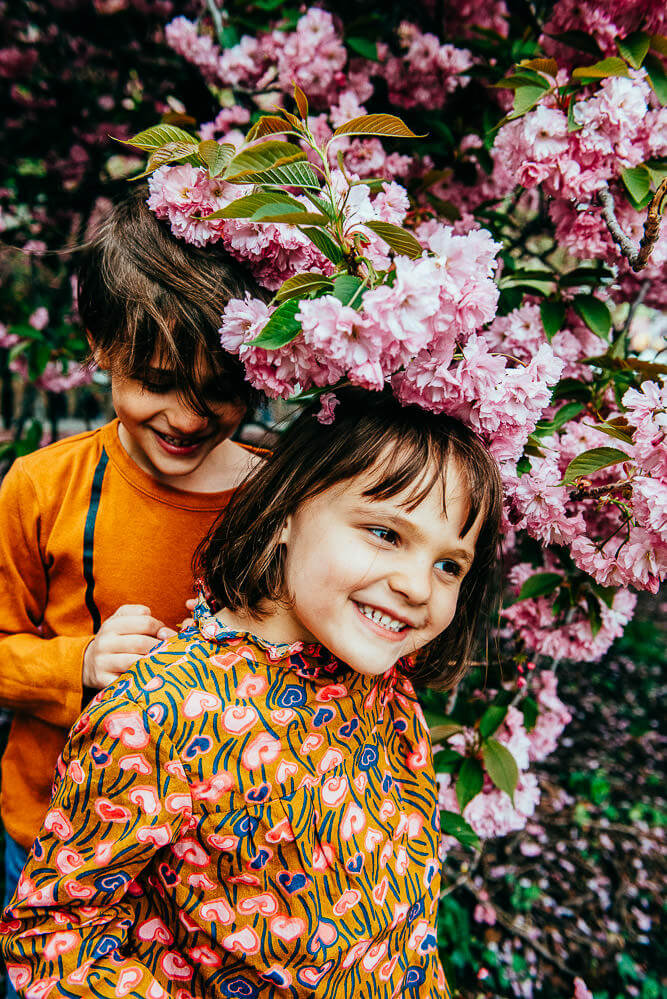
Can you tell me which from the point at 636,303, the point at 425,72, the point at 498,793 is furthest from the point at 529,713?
the point at 425,72

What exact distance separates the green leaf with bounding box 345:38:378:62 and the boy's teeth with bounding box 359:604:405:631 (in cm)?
165

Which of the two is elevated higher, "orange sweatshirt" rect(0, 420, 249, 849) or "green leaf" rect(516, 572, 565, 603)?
"green leaf" rect(516, 572, 565, 603)

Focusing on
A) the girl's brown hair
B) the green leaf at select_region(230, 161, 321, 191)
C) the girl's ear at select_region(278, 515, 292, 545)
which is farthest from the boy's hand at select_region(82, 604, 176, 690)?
the green leaf at select_region(230, 161, 321, 191)

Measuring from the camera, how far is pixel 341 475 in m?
1.01

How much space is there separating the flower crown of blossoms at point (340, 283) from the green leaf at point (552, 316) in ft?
1.89

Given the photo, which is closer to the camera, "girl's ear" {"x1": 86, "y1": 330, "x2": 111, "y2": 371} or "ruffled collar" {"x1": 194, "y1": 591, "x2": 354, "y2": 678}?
"ruffled collar" {"x1": 194, "y1": 591, "x2": 354, "y2": 678}

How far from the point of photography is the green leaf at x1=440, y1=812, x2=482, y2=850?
175cm

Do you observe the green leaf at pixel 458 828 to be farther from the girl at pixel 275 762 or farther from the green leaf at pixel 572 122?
the green leaf at pixel 572 122

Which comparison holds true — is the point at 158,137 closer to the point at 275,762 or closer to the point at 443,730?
the point at 275,762

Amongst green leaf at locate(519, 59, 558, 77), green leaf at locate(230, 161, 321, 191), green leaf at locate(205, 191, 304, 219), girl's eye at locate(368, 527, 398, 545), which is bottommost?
girl's eye at locate(368, 527, 398, 545)

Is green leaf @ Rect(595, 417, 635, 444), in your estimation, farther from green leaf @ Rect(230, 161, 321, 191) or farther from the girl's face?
green leaf @ Rect(230, 161, 321, 191)

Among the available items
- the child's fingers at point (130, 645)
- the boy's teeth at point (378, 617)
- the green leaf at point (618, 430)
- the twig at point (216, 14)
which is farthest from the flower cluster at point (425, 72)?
the child's fingers at point (130, 645)

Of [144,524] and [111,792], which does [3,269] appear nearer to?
[144,524]

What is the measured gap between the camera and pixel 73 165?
120 inches
